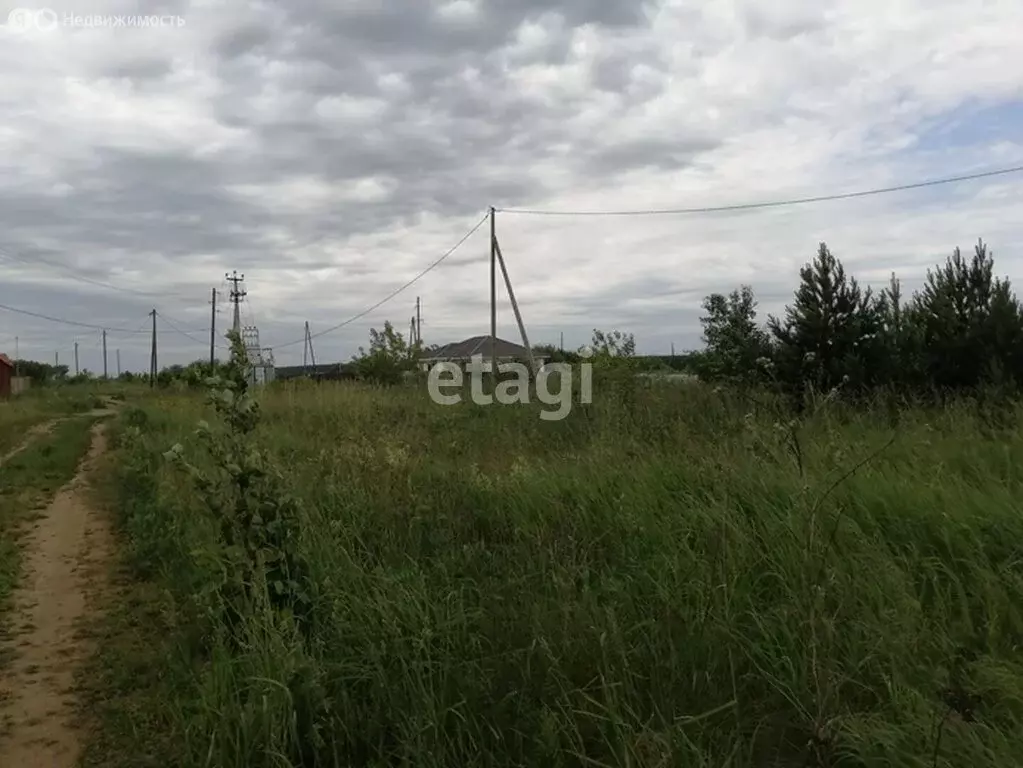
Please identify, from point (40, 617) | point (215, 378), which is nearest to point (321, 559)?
point (215, 378)

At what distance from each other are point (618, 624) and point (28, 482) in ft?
35.2

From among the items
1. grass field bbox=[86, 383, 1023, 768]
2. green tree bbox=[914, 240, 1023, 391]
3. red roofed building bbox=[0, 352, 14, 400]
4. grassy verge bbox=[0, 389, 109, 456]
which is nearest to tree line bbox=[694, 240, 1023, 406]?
green tree bbox=[914, 240, 1023, 391]

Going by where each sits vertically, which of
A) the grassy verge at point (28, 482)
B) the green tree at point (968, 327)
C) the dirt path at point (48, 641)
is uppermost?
the green tree at point (968, 327)

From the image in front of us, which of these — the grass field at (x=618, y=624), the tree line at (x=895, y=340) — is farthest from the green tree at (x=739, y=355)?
the grass field at (x=618, y=624)

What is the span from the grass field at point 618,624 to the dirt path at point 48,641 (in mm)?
172

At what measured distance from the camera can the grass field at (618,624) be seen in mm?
2395

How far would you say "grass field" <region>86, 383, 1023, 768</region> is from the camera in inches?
94.3

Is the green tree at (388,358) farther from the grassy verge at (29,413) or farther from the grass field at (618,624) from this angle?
the grass field at (618,624)

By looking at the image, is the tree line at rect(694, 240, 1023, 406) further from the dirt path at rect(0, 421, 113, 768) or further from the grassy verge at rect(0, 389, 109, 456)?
the grassy verge at rect(0, 389, 109, 456)

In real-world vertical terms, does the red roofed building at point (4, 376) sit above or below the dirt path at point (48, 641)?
above

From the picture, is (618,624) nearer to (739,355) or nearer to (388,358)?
(739,355)

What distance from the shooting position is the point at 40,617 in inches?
193

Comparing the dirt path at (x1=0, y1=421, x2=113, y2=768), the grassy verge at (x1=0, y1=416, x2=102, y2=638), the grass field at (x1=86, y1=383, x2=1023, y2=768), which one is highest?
the grass field at (x1=86, y1=383, x2=1023, y2=768)

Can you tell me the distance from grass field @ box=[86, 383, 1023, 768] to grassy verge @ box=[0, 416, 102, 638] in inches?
65.3
